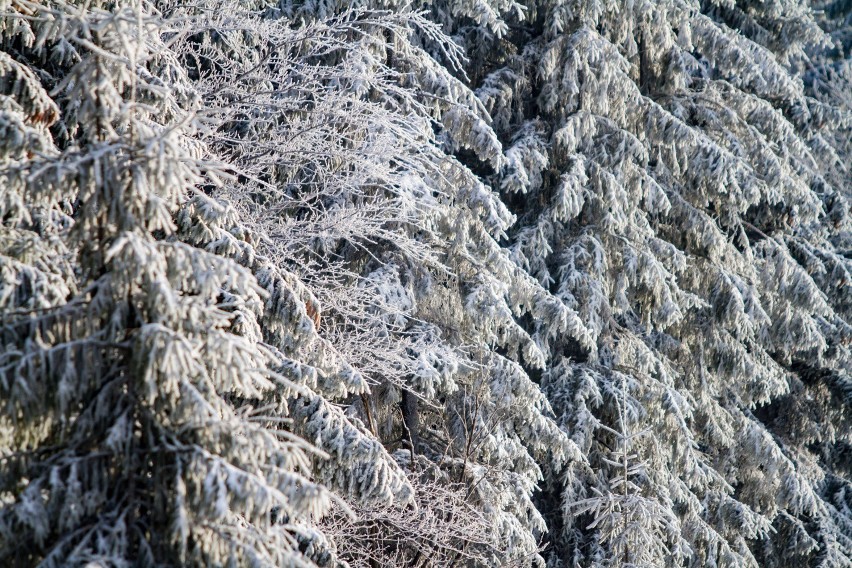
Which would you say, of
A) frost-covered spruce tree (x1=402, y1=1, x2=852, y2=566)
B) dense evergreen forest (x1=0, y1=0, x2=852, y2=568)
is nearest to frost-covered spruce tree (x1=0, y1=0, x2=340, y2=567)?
dense evergreen forest (x1=0, y1=0, x2=852, y2=568)

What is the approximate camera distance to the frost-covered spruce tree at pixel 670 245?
10.2 meters

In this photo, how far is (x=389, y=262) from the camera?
811 cm

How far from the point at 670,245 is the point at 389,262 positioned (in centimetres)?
466

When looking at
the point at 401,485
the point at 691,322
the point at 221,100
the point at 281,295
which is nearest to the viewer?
the point at 281,295

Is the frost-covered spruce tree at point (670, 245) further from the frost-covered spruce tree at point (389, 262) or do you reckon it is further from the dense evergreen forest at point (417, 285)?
the frost-covered spruce tree at point (389, 262)

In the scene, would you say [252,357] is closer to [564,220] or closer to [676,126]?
[564,220]

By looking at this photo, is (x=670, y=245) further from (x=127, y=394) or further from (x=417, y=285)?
(x=127, y=394)

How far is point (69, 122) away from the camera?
16.8ft

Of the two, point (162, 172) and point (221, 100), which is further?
point (221, 100)

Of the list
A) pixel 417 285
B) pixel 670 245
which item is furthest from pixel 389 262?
pixel 670 245

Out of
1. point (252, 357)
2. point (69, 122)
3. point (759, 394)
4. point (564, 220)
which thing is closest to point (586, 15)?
point (564, 220)

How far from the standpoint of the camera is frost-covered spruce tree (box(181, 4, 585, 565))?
680 centimetres

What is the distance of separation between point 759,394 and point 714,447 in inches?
45.5

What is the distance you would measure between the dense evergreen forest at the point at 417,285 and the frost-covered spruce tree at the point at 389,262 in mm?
49
